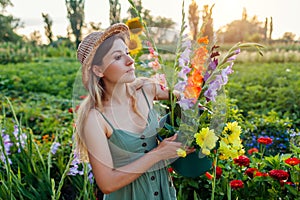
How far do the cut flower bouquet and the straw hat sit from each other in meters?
0.09

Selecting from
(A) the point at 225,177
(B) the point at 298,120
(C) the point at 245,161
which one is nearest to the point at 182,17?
(C) the point at 245,161

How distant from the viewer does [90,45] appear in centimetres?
111

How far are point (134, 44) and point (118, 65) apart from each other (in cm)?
13

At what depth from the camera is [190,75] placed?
1.10 metres

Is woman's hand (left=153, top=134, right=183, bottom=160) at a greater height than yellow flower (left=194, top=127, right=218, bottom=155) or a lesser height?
lesser

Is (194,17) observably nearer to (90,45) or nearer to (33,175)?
(90,45)

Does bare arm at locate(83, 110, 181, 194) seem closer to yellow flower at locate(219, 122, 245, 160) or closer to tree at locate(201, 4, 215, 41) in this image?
yellow flower at locate(219, 122, 245, 160)

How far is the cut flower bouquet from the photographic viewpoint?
106cm

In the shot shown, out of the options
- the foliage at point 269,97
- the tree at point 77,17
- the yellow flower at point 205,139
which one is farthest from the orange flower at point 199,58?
the foliage at point 269,97

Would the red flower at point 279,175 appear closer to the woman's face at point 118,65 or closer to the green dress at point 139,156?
the green dress at point 139,156

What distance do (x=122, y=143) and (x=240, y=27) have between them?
58.0ft

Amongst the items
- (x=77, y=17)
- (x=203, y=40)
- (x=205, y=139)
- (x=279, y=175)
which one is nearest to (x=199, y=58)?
(x=203, y=40)

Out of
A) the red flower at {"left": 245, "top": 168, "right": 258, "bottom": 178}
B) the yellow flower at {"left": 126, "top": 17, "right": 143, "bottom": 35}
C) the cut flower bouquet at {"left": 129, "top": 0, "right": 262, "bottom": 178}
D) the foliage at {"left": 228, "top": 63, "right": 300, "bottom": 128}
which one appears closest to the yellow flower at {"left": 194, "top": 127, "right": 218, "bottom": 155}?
the cut flower bouquet at {"left": 129, "top": 0, "right": 262, "bottom": 178}

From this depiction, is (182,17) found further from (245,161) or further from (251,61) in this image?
(251,61)
